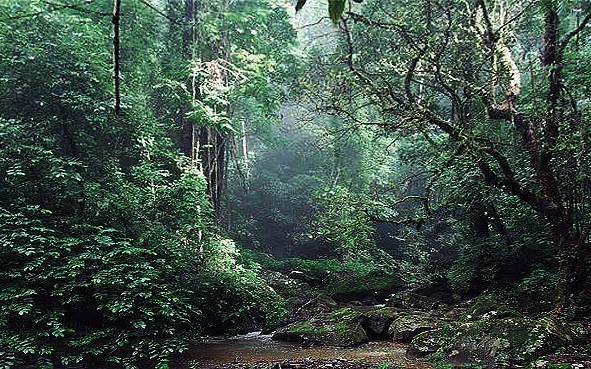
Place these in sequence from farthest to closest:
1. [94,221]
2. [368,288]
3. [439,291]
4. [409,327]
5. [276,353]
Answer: [368,288], [439,291], [409,327], [94,221], [276,353]

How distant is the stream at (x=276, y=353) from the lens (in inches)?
220

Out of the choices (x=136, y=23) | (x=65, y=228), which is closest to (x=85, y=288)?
(x=65, y=228)

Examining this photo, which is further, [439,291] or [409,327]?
[439,291]

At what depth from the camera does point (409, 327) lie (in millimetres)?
7133

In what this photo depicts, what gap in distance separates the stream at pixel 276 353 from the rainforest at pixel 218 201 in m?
0.06

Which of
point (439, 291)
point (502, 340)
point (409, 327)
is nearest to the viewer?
point (502, 340)

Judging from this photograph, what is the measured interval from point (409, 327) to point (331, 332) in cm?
139

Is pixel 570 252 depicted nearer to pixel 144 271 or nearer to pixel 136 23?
pixel 144 271

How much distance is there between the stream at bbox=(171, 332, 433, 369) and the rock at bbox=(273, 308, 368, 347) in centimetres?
16

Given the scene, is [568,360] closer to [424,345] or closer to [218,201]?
[424,345]

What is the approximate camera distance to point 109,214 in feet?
22.9

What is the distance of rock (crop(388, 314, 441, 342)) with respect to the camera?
6980 millimetres

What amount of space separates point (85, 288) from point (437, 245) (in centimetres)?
1758

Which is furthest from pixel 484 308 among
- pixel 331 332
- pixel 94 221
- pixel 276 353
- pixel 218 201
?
pixel 94 221
